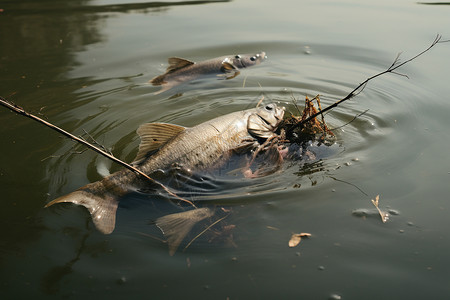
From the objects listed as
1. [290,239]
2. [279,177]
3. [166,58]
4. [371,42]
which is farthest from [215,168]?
[371,42]

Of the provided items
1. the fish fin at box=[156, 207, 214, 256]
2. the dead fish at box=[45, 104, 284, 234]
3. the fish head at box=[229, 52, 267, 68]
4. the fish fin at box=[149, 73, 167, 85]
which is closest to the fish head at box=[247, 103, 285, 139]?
the dead fish at box=[45, 104, 284, 234]

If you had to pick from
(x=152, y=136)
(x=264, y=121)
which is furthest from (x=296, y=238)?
(x=152, y=136)

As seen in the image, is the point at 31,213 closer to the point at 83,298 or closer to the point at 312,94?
the point at 83,298

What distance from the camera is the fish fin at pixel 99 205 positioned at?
3.35 m

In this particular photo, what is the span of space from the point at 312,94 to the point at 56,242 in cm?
375

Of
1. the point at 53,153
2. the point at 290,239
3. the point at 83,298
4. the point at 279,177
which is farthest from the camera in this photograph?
the point at 53,153

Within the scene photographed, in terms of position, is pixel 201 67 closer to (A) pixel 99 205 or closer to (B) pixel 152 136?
(B) pixel 152 136

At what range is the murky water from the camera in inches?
119

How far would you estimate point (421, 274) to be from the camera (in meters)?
2.98

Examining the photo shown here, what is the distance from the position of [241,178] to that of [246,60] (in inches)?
135

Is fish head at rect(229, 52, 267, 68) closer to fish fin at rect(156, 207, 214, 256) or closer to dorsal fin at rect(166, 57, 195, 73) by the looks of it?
dorsal fin at rect(166, 57, 195, 73)

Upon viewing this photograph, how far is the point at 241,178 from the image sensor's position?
3957mm

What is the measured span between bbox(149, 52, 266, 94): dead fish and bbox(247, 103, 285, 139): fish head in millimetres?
2111

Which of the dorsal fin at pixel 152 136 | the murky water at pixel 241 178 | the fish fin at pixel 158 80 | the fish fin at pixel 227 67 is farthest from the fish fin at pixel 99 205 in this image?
the fish fin at pixel 227 67
